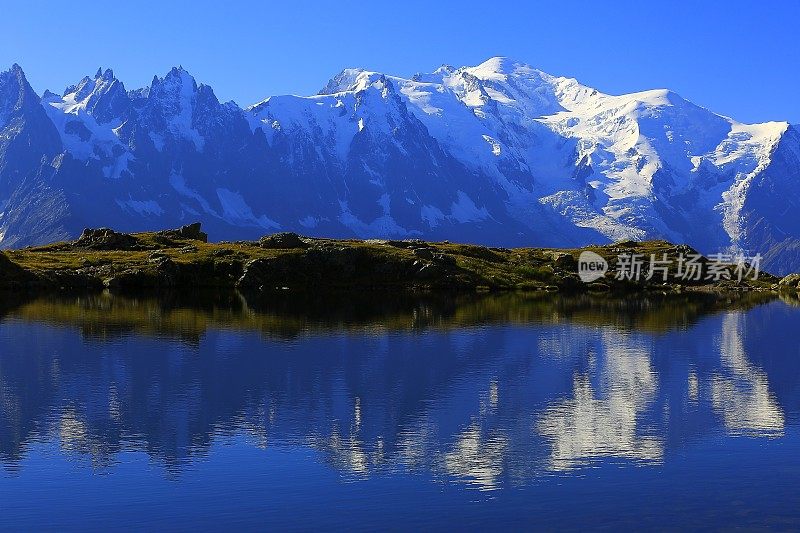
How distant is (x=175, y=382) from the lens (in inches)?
3187

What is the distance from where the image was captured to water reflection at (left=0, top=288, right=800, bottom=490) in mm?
60312

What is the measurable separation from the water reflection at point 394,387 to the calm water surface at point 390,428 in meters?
0.29

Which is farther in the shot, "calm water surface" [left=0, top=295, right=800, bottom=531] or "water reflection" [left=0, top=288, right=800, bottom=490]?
"water reflection" [left=0, top=288, right=800, bottom=490]

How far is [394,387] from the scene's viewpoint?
81000 mm

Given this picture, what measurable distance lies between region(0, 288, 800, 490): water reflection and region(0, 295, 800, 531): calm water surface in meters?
0.29

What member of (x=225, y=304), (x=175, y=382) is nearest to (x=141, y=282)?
(x=225, y=304)

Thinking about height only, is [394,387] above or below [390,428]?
above

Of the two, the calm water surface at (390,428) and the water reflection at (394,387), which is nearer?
the calm water surface at (390,428)

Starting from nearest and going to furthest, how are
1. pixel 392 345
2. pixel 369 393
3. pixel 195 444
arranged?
pixel 195 444 → pixel 369 393 → pixel 392 345

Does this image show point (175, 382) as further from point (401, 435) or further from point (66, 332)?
point (66, 332)

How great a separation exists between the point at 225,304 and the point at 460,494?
112 m

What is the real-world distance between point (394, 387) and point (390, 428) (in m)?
15.2

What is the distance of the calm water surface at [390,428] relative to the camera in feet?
160

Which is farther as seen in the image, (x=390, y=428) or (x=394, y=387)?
(x=394, y=387)
